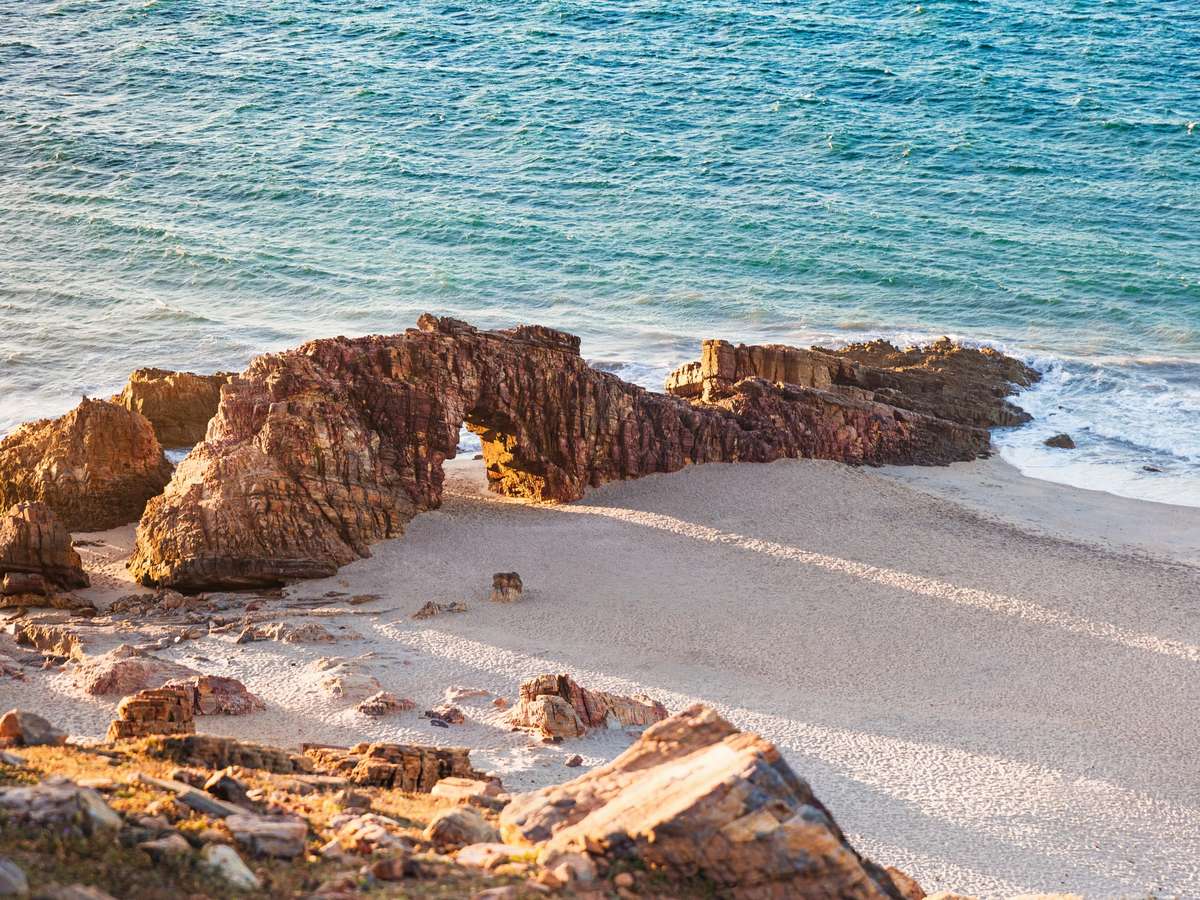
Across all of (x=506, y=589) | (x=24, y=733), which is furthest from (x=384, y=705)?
(x=24, y=733)

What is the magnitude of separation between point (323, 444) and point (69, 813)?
12458mm

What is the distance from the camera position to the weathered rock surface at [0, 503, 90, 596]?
742 inches

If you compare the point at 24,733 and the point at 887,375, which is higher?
the point at 887,375

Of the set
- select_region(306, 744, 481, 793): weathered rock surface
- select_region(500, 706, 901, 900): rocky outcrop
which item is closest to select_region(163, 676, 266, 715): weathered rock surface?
select_region(306, 744, 481, 793): weathered rock surface

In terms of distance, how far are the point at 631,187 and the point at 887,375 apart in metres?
21.3

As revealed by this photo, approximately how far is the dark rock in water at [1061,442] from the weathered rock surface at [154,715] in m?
19.1

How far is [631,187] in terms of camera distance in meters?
46.5

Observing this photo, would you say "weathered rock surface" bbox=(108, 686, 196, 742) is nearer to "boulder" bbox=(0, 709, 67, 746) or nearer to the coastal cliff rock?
"boulder" bbox=(0, 709, 67, 746)

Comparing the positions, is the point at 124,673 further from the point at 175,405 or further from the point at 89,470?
the point at 175,405

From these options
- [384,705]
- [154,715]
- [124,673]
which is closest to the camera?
[154,715]

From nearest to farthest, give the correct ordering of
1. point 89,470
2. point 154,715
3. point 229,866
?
point 229,866
point 154,715
point 89,470

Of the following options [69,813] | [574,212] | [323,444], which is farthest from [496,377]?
[574,212]

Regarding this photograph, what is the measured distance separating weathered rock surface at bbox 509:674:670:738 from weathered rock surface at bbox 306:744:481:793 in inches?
60.8

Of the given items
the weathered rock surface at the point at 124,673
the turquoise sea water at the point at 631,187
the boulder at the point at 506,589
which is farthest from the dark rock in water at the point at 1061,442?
the weathered rock surface at the point at 124,673
